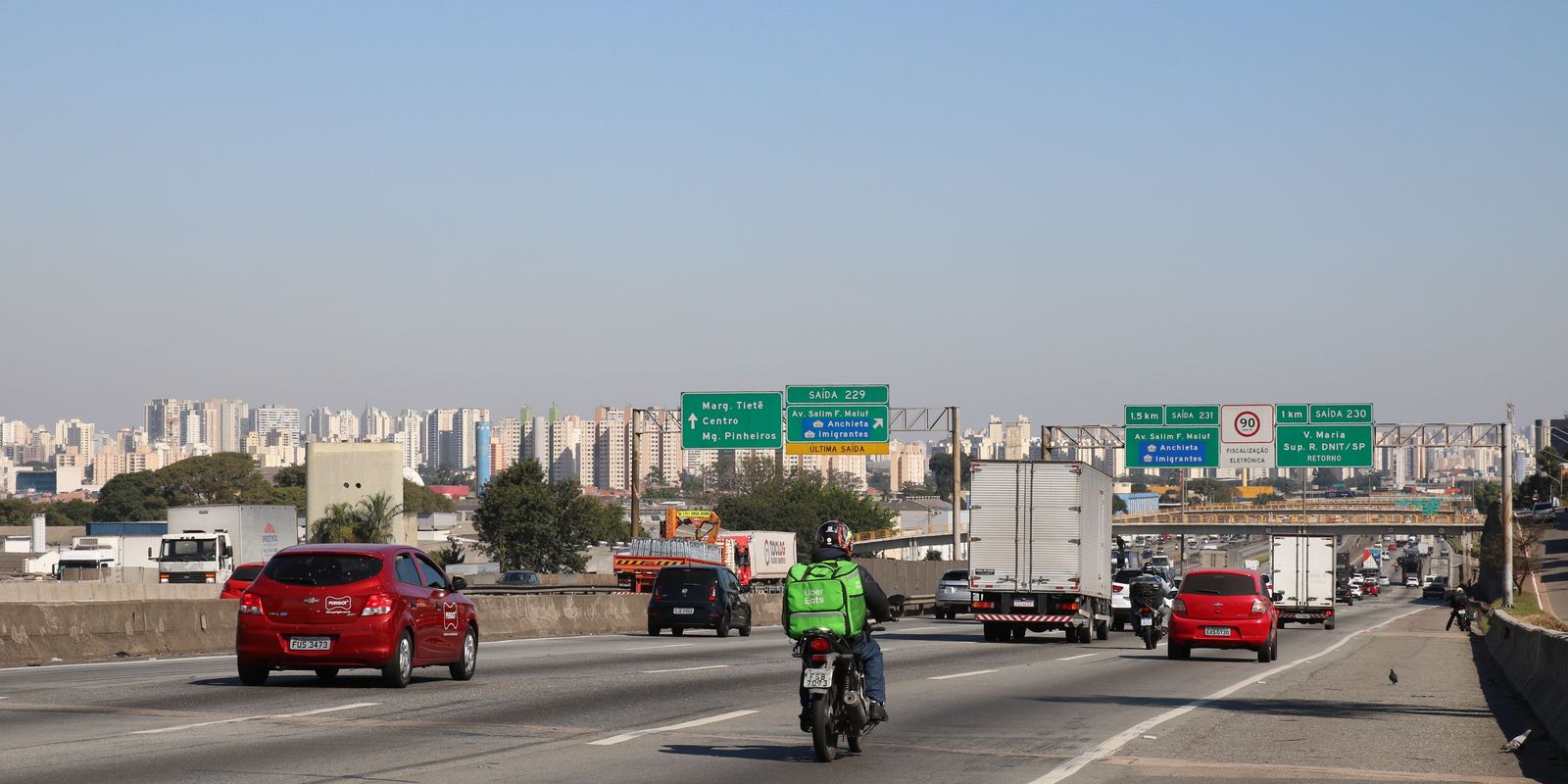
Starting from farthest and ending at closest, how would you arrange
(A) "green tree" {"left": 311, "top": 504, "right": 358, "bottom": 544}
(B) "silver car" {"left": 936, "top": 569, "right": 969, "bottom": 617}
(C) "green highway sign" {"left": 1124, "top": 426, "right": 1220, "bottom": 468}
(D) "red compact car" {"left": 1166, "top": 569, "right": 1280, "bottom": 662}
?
1. (A) "green tree" {"left": 311, "top": 504, "right": 358, "bottom": 544}
2. (C) "green highway sign" {"left": 1124, "top": 426, "right": 1220, "bottom": 468}
3. (B) "silver car" {"left": 936, "top": 569, "right": 969, "bottom": 617}
4. (D) "red compact car" {"left": 1166, "top": 569, "right": 1280, "bottom": 662}

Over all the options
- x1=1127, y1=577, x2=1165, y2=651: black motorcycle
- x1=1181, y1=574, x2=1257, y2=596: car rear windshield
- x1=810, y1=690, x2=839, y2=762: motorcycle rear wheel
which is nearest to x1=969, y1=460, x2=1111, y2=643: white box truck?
x1=1127, y1=577, x2=1165, y2=651: black motorcycle

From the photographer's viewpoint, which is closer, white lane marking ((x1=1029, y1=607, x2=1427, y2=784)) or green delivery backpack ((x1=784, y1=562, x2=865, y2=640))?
white lane marking ((x1=1029, y1=607, x2=1427, y2=784))

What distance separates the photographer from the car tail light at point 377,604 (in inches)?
734

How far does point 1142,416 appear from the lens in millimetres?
62406

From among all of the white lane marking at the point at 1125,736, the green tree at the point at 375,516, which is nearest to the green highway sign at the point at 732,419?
the white lane marking at the point at 1125,736

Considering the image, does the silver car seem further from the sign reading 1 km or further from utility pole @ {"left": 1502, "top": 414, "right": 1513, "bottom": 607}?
utility pole @ {"left": 1502, "top": 414, "right": 1513, "bottom": 607}

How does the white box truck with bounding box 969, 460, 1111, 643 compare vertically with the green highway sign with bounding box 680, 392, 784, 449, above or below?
below

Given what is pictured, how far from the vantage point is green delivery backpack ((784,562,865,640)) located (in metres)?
12.8

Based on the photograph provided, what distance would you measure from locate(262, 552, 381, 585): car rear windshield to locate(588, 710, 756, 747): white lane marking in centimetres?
427

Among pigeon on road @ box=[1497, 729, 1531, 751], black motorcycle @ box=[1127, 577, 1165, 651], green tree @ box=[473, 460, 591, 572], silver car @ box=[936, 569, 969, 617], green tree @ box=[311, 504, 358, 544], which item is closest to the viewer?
pigeon on road @ box=[1497, 729, 1531, 751]

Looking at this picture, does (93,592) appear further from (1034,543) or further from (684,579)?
(1034,543)

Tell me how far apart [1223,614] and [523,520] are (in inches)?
3532

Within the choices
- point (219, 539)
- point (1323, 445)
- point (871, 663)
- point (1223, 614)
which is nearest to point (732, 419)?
point (219, 539)

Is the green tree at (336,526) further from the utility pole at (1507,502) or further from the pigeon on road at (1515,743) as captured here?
the pigeon on road at (1515,743)
